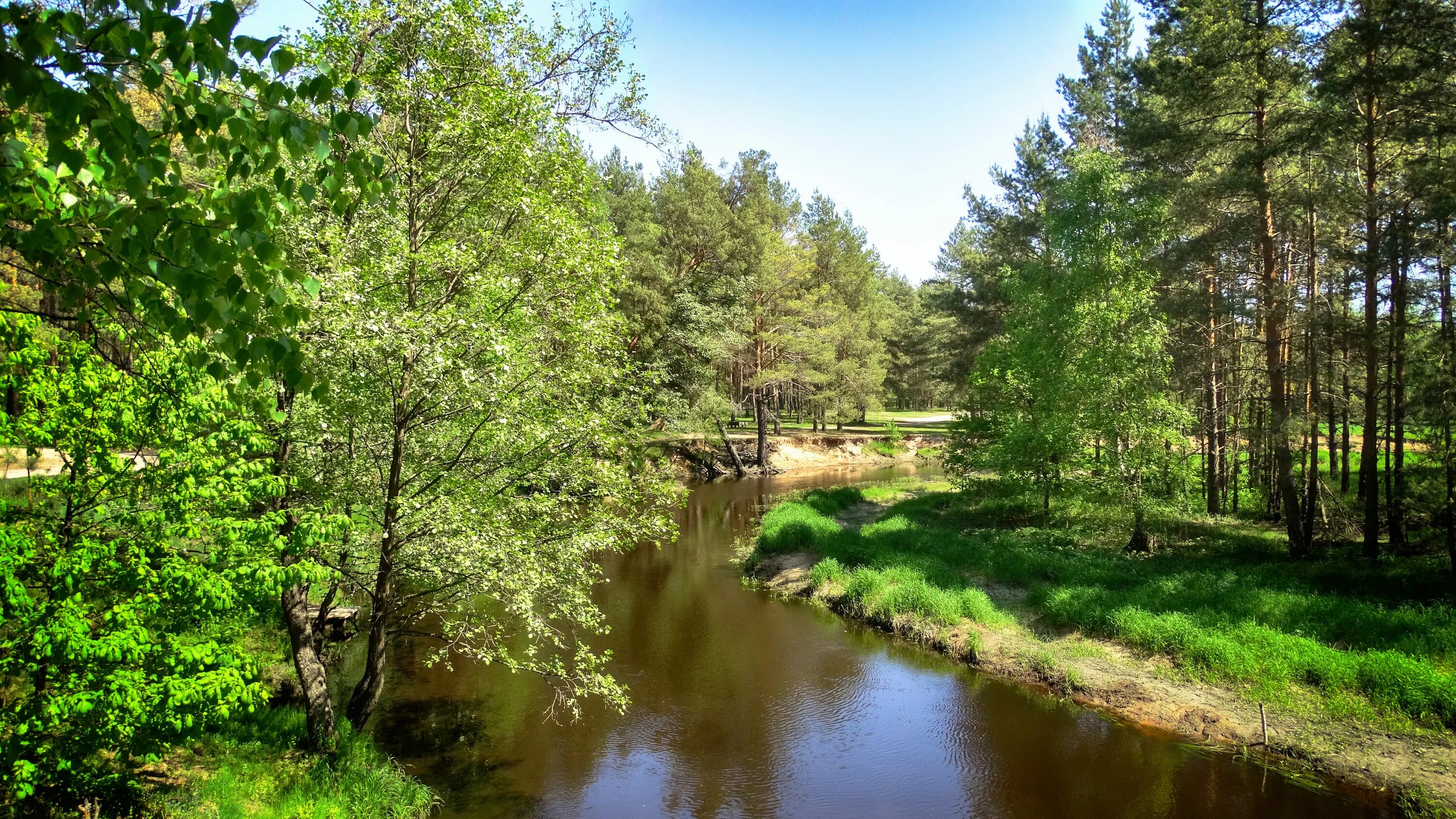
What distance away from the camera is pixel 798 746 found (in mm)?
11977

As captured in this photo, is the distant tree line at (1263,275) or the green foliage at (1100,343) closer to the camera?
the distant tree line at (1263,275)

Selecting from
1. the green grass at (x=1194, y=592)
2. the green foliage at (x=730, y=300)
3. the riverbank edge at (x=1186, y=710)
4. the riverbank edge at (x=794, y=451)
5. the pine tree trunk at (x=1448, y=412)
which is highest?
the green foliage at (x=730, y=300)

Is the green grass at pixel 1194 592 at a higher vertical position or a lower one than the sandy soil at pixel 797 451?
lower

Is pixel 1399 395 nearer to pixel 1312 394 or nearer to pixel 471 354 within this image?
pixel 1312 394

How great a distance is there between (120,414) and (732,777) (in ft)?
30.1

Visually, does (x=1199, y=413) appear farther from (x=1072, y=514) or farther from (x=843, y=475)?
(x=843, y=475)

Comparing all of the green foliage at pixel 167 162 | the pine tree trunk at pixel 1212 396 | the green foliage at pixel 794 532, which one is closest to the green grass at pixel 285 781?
the green foliage at pixel 167 162

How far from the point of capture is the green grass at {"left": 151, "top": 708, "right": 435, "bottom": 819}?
7789 mm

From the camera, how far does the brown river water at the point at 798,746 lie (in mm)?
10227

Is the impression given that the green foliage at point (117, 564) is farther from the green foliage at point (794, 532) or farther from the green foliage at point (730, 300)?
the green foliage at point (730, 300)

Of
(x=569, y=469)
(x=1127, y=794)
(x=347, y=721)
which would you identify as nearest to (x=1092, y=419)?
(x=1127, y=794)

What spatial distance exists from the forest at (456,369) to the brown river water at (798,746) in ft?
3.46

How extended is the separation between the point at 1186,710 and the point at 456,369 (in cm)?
1293

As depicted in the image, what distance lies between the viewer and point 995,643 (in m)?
15.4
